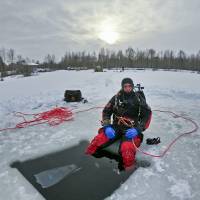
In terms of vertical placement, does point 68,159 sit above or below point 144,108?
below

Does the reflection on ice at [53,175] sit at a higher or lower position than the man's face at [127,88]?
lower

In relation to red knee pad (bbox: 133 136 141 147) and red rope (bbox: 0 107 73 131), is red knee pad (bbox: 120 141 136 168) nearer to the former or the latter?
red knee pad (bbox: 133 136 141 147)

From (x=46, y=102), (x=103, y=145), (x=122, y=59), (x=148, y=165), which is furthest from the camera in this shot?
(x=122, y=59)

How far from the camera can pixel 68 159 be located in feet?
11.9

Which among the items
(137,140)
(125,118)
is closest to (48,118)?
(125,118)

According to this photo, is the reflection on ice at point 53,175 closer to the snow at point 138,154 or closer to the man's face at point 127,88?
the snow at point 138,154

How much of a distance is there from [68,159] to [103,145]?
57 centimetres

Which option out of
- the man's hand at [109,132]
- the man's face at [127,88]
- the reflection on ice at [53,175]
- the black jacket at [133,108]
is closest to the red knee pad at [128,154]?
the man's hand at [109,132]

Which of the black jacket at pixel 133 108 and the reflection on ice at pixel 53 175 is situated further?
the black jacket at pixel 133 108

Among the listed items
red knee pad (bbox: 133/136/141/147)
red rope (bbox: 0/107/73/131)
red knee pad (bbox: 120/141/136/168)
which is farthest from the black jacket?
red rope (bbox: 0/107/73/131)

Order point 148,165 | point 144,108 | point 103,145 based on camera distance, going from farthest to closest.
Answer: point 144,108, point 103,145, point 148,165

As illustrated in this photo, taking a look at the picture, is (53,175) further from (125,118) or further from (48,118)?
(48,118)

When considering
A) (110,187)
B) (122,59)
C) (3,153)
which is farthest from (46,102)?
(122,59)

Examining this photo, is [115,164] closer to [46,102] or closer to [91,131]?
[91,131]
